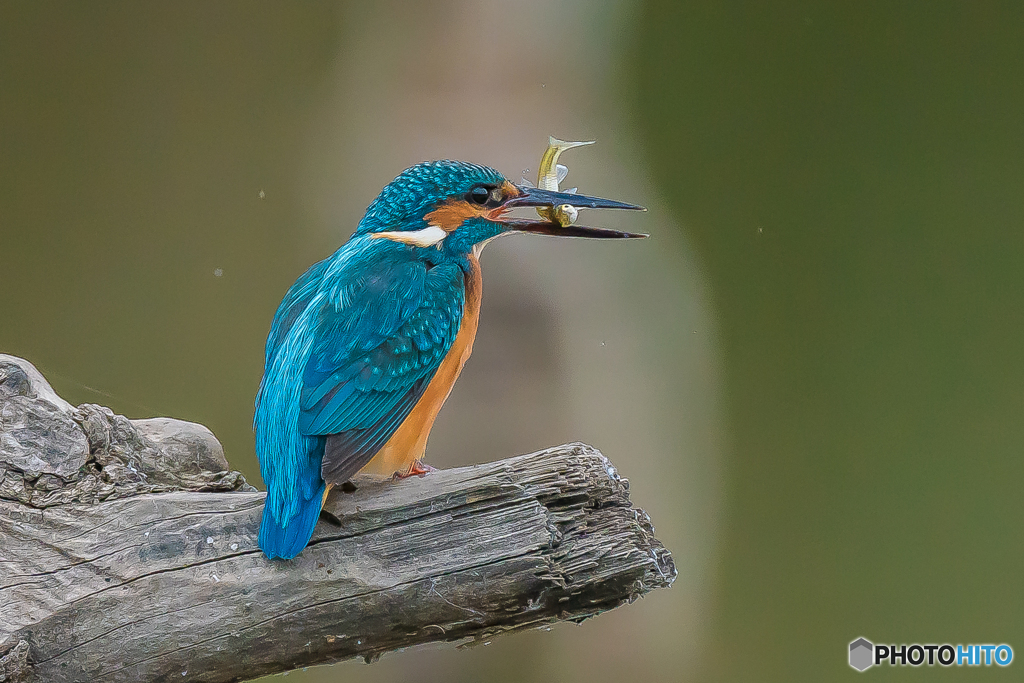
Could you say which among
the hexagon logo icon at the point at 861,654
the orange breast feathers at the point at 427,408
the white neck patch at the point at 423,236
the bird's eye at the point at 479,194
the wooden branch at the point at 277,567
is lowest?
the hexagon logo icon at the point at 861,654

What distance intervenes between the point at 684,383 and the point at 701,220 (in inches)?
17.3

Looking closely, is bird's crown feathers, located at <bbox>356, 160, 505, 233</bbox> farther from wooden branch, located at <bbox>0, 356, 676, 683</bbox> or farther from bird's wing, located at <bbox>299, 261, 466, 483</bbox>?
wooden branch, located at <bbox>0, 356, 676, 683</bbox>

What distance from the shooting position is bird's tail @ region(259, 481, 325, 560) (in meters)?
1.04

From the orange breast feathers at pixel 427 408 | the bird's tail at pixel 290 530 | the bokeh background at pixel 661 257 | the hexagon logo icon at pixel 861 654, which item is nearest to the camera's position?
the bird's tail at pixel 290 530

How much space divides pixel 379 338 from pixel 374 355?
3 cm

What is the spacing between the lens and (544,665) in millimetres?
2047

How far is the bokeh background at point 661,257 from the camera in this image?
6.44ft

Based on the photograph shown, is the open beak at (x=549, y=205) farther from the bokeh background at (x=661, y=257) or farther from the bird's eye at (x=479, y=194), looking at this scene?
the bokeh background at (x=661, y=257)

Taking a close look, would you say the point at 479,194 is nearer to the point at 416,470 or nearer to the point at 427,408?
the point at 427,408

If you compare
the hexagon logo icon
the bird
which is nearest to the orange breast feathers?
the bird

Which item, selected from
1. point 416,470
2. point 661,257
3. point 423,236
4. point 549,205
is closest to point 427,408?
A: point 416,470

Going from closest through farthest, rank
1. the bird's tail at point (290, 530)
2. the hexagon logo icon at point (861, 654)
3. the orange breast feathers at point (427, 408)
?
the bird's tail at point (290, 530) < the orange breast feathers at point (427, 408) < the hexagon logo icon at point (861, 654)

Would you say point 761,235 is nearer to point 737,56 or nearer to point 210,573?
point 737,56

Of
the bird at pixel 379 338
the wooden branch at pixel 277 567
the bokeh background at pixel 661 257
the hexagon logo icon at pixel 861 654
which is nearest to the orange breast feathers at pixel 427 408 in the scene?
the bird at pixel 379 338
